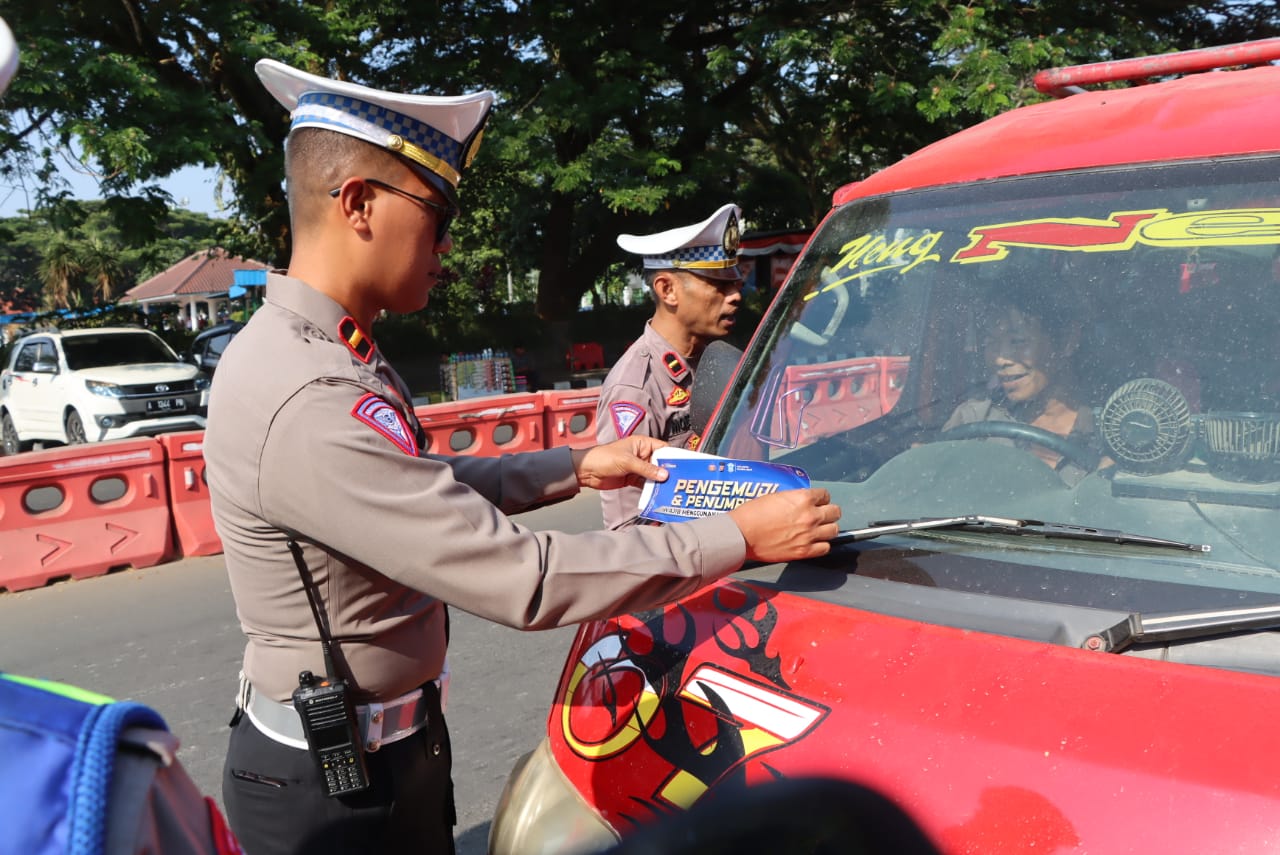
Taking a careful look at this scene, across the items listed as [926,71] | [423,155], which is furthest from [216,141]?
[423,155]

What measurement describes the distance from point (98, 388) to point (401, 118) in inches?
567

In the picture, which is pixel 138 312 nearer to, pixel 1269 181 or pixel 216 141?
pixel 216 141

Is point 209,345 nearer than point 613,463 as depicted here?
No

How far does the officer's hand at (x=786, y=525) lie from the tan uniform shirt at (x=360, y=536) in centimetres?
4

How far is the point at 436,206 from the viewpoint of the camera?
6.48 feet

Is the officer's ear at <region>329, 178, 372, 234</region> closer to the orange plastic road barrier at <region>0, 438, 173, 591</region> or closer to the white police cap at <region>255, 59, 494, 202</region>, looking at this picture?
the white police cap at <region>255, 59, 494, 202</region>

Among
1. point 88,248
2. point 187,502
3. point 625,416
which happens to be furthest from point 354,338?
point 88,248

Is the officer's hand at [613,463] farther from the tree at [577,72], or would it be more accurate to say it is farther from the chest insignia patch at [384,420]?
the tree at [577,72]

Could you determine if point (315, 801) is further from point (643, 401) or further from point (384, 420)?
point (643, 401)

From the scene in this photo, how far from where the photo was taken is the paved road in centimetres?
425

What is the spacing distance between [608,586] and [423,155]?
0.87 metres

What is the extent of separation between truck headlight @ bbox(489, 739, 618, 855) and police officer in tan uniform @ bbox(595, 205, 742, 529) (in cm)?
178

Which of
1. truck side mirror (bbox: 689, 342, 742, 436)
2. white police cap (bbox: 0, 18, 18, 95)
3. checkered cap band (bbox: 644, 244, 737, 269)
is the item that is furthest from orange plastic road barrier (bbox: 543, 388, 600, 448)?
white police cap (bbox: 0, 18, 18, 95)

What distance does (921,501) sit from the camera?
2053mm
